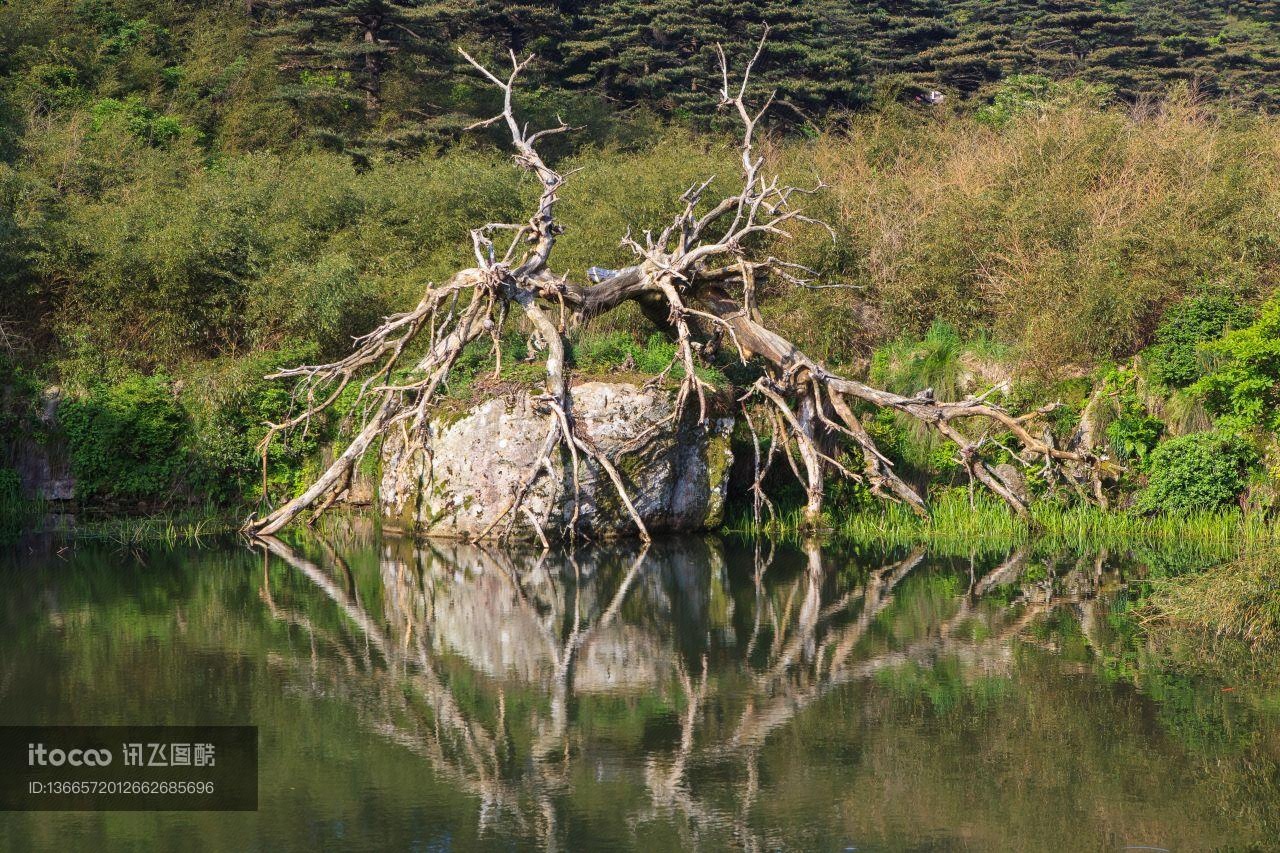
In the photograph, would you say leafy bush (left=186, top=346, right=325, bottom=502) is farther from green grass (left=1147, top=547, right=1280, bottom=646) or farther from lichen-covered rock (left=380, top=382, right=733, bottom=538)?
green grass (left=1147, top=547, right=1280, bottom=646)

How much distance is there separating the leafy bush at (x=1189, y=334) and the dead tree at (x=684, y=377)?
160cm

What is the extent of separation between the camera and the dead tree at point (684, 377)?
53.5 ft

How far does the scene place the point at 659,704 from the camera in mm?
9023

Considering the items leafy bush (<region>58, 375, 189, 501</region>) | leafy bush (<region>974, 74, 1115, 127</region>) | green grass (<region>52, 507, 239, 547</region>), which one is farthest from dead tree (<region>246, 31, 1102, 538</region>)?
leafy bush (<region>974, 74, 1115, 127</region>)

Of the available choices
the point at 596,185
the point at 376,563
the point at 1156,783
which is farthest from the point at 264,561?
the point at 1156,783

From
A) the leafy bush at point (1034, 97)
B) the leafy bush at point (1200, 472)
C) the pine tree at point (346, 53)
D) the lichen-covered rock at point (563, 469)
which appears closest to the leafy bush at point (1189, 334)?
the leafy bush at point (1200, 472)

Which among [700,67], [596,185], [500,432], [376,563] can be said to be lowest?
[376,563]

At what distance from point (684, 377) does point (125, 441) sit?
7707mm

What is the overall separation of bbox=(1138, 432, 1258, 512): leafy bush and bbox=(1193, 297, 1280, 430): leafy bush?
0.95 feet

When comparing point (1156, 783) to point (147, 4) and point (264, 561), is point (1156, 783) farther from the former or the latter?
point (147, 4)

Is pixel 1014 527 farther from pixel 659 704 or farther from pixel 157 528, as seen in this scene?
pixel 157 528

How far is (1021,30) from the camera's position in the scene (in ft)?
149

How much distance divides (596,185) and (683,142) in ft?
15.6

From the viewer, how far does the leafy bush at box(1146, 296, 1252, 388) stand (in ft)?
55.0
